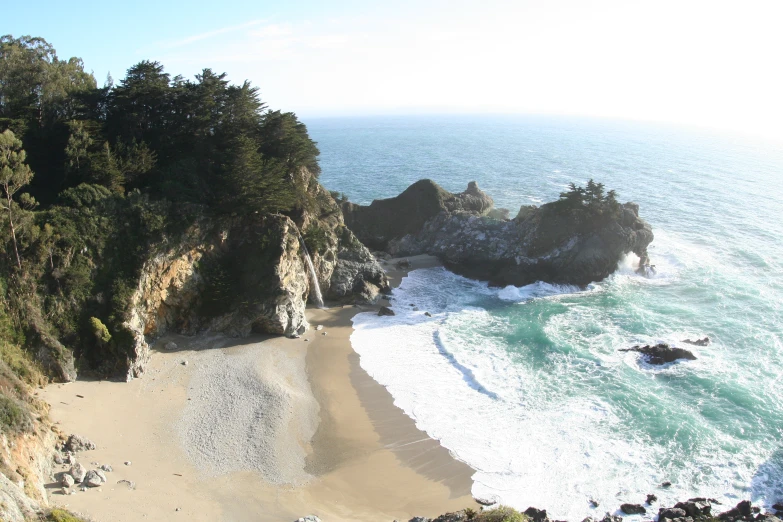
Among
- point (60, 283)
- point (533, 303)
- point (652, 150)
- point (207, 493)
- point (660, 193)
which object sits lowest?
point (207, 493)

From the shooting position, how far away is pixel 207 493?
18531 millimetres

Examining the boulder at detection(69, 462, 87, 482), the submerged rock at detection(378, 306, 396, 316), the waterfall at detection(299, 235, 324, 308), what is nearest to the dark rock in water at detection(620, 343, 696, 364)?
the submerged rock at detection(378, 306, 396, 316)

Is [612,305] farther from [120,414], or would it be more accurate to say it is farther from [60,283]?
[60,283]

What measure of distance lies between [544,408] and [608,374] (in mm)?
5482

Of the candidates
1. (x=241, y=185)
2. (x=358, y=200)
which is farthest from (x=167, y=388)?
(x=358, y=200)

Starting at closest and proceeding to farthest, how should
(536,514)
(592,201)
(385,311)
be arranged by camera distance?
(536,514) < (385,311) < (592,201)

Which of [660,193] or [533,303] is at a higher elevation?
[660,193]

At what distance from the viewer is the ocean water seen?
813 inches

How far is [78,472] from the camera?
17.9 meters

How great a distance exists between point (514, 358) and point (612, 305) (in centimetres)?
1229

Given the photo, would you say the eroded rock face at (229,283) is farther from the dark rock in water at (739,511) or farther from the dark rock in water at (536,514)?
the dark rock in water at (739,511)

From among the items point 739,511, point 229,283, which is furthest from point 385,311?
point 739,511

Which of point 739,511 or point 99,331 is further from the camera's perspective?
point 99,331

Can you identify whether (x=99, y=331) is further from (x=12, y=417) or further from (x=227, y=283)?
(x=12, y=417)
